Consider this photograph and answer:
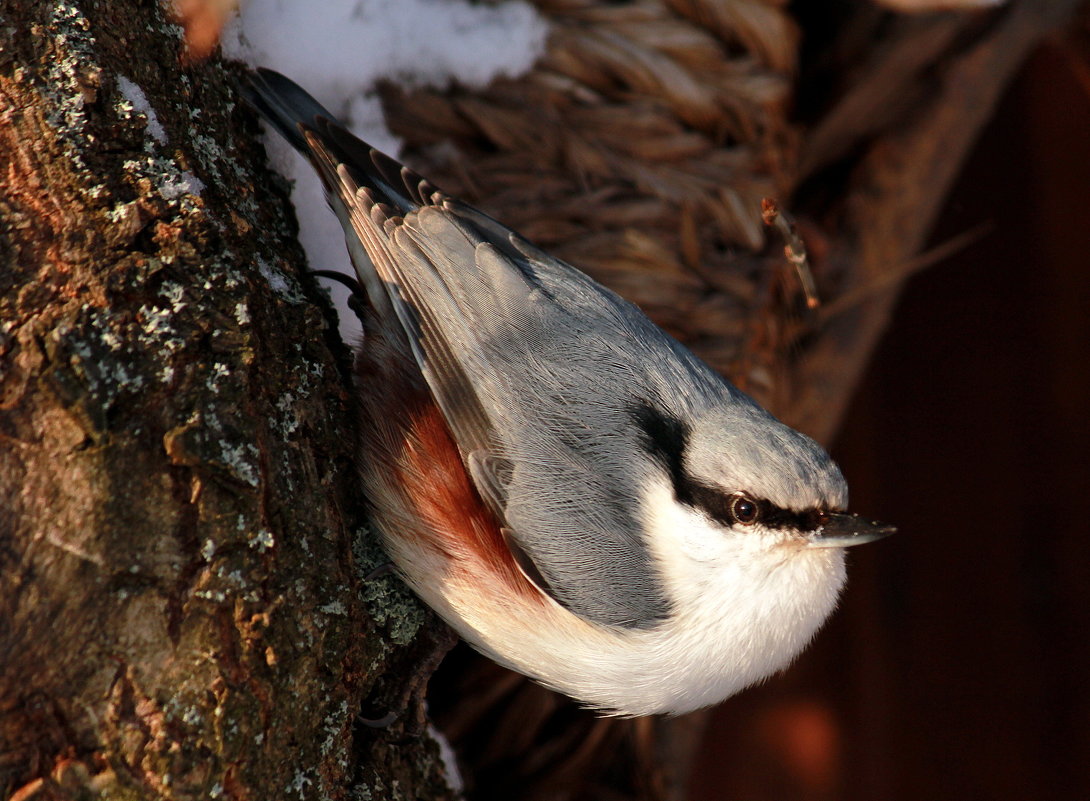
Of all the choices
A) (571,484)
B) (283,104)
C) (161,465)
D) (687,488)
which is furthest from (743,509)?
(283,104)

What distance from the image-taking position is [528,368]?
46.4 inches

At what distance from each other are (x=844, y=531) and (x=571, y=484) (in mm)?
344

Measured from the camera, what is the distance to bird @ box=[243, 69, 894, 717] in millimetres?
1141

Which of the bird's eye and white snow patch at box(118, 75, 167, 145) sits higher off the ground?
white snow patch at box(118, 75, 167, 145)

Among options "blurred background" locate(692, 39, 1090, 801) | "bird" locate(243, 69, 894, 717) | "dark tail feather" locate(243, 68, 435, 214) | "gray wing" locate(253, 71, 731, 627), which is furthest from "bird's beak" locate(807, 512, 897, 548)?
"blurred background" locate(692, 39, 1090, 801)

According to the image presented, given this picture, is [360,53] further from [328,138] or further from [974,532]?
[974,532]

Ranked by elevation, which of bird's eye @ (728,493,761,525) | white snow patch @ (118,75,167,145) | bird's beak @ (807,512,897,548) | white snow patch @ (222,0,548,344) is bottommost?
bird's beak @ (807,512,897,548)

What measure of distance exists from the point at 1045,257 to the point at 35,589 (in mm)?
2194

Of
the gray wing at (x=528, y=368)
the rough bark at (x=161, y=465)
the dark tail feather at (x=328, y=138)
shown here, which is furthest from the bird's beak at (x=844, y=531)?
the dark tail feather at (x=328, y=138)

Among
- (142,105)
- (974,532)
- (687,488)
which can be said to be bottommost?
(974,532)

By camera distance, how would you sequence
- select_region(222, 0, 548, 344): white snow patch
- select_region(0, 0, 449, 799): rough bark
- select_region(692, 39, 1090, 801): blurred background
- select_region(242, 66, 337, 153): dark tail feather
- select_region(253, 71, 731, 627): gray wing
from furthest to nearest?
1. select_region(692, 39, 1090, 801): blurred background
2. select_region(222, 0, 548, 344): white snow patch
3. select_region(242, 66, 337, 153): dark tail feather
4. select_region(253, 71, 731, 627): gray wing
5. select_region(0, 0, 449, 799): rough bark

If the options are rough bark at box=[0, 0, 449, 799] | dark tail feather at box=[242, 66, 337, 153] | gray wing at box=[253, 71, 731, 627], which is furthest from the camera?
dark tail feather at box=[242, 66, 337, 153]

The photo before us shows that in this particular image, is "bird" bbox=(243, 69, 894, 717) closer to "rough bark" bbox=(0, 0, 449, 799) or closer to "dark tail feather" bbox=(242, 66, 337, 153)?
"dark tail feather" bbox=(242, 66, 337, 153)

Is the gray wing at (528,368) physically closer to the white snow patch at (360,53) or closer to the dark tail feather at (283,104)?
the dark tail feather at (283,104)
